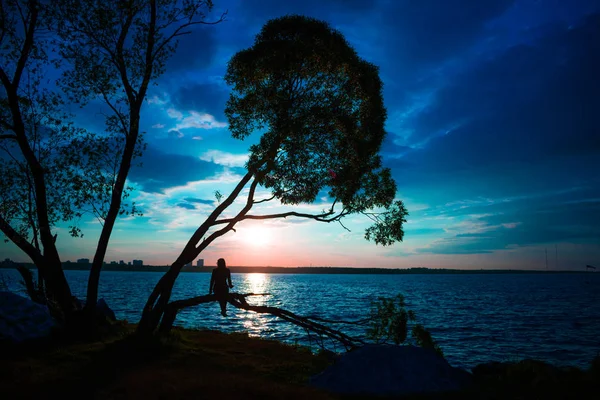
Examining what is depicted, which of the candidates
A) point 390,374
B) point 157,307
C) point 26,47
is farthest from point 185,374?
point 26,47

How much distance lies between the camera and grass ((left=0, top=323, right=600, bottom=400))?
10.2 m

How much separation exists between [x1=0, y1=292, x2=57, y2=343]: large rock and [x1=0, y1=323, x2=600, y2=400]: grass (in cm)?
49

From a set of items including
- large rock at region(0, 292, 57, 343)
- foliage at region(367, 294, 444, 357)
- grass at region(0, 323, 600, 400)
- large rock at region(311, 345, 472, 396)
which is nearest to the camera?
grass at region(0, 323, 600, 400)

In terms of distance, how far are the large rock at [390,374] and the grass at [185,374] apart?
0.48 metres

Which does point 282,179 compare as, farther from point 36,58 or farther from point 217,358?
point 36,58

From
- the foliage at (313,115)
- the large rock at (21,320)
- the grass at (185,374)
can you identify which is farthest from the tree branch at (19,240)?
the foliage at (313,115)

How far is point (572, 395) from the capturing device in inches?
423

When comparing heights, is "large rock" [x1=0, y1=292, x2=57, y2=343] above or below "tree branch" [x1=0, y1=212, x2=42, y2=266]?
below

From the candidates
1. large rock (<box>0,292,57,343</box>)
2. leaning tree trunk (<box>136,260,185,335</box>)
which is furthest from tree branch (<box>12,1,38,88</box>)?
leaning tree trunk (<box>136,260,185,335</box>)

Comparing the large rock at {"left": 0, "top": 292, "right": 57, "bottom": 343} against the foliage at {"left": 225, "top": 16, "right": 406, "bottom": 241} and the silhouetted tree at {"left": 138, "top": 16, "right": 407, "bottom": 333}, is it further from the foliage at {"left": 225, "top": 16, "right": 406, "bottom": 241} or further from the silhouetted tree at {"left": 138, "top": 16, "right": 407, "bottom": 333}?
the foliage at {"left": 225, "top": 16, "right": 406, "bottom": 241}

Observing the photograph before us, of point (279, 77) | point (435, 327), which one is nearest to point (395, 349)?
point (279, 77)

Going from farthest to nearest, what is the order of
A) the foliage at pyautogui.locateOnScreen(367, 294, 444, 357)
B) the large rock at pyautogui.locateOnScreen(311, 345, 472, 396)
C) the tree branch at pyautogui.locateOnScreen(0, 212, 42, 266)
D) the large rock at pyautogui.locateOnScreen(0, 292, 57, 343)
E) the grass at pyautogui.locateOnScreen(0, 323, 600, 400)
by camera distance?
1. the foliage at pyautogui.locateOnScreen(367, 294, 444, 357)
2. the tree branch at pyautogui.locateOnScreen(0, 212, 42, 266)
3. the large rock at pyautogui.locateOnScreen(0, 292, 57, 343)
4. the large rock at pyautogui.locateOnScreen(311, 345, 472, 396)
5. the grass at pyautogui.locateOnScreen(0, 323, 600, 400)

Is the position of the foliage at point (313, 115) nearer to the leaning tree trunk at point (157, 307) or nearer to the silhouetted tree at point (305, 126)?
the silhouetted tree at point (305, 126)

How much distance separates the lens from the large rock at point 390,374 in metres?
10.9
